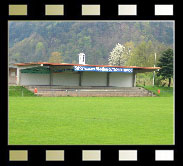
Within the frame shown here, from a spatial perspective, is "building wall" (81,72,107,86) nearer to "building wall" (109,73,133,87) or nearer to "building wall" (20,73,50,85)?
"building wall" (109,73,133,87)

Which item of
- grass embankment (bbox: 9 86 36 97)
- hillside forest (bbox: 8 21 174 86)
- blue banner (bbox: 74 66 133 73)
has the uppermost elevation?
hillside forest (bbox: 8 21 174 86)

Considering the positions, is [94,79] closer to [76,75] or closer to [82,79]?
[82,79]

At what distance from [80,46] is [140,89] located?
137 feet

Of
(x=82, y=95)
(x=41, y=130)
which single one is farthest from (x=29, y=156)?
(x=82, y=95)

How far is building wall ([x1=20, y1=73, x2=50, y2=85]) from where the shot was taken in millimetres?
35494

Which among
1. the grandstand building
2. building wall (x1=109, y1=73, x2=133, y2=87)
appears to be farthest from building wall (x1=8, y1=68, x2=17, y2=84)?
building wall (x1=109, y1=73, x2=133, y2=87)

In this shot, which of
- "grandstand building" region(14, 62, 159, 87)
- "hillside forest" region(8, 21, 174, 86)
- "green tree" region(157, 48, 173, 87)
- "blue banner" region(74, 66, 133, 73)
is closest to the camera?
"blue banner" region(74, 66, 133, 73)

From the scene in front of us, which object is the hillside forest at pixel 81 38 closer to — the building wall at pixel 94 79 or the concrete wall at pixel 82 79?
the concrete wall at pixel 82 79

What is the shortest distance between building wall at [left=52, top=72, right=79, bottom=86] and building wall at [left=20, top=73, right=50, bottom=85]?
0.72 m

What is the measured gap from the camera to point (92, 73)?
38156mm

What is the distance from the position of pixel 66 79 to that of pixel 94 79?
2.92 metres

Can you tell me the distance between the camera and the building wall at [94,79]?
1489 inches

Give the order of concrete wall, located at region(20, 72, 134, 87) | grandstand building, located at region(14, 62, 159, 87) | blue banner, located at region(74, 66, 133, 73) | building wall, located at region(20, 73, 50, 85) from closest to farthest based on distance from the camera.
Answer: blue banner, located at region(74, 66, 133, 73), grandstand building, located at region(14, 62, 159, 87), building wall, located at region(20, 73, 50, 85), concrete wall, located at region(20, 72, 134, 87)
